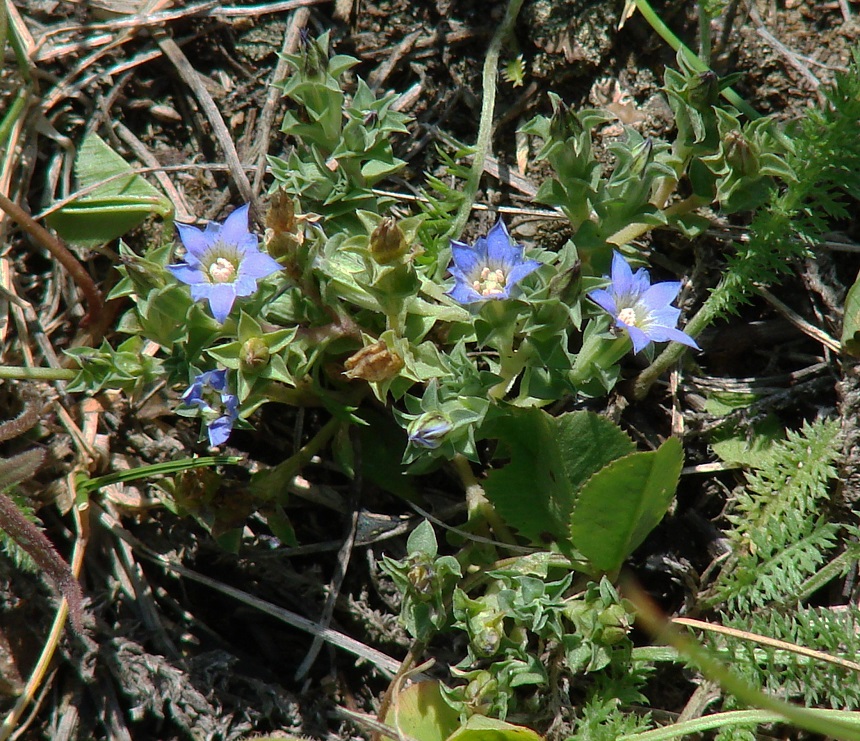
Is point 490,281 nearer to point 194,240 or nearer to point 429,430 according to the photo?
point 429,430

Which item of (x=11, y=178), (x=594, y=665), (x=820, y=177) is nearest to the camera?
(x=594, y=665)

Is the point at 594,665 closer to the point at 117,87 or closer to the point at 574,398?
the point at 574,398

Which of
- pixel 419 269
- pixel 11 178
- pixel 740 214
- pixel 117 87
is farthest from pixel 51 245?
pixel 740 214

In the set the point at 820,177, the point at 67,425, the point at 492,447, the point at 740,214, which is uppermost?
the point at 820,177

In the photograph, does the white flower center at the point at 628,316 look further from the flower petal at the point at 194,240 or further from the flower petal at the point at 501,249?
the flower petal at the point at 194,240

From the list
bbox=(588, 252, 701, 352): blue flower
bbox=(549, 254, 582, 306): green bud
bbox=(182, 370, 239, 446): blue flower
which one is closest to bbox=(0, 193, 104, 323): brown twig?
bbox=(182, 370, 239, 446): blue flower

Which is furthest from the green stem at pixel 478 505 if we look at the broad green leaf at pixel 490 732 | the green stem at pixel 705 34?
the green stem at pixel 705 34
